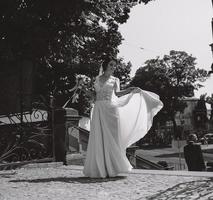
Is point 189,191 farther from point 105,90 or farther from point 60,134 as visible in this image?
point 60,134

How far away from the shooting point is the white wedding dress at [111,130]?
6523 mm

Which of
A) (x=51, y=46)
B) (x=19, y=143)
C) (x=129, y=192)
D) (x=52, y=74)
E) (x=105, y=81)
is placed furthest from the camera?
(x=52, y=74)

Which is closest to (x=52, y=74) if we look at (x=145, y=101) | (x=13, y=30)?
(x=13, y=30)

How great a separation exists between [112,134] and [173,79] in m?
56.3

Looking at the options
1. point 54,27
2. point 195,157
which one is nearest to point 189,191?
point 195,157

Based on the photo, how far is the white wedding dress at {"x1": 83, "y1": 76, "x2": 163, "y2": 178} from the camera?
652 cm

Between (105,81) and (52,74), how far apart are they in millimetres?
13855

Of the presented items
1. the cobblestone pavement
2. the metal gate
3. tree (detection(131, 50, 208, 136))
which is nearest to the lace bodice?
the cobblestone pavement

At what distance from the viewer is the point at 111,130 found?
6.66 m

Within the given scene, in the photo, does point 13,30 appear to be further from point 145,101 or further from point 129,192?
point 129,192

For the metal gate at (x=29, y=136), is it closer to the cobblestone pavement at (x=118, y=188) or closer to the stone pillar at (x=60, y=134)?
the stone pillar at (x=60, y=134)

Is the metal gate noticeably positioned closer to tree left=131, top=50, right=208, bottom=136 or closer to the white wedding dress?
the white wedding dress

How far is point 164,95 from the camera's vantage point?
196 feet

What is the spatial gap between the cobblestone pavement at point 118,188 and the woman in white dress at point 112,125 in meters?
0.27
